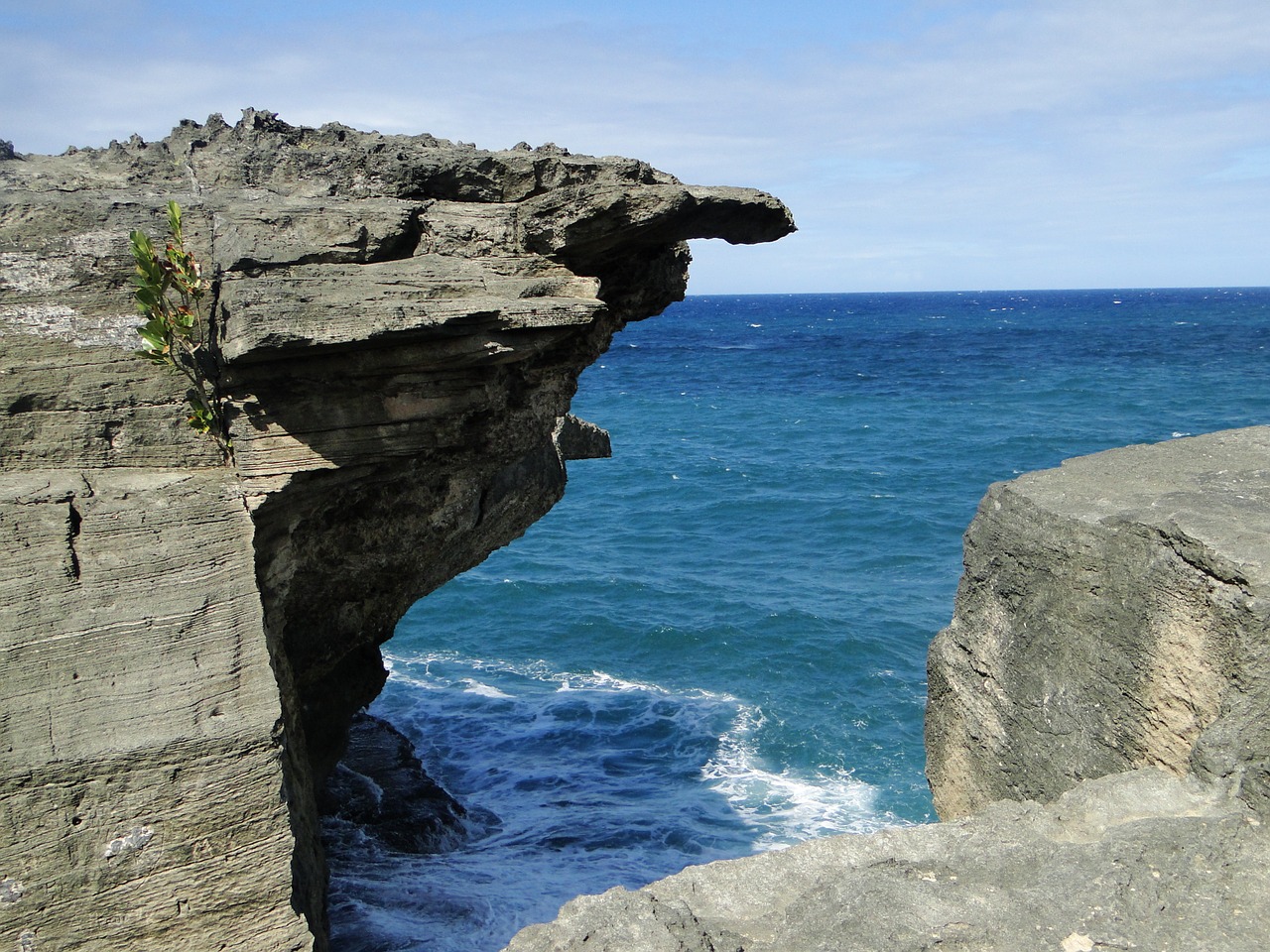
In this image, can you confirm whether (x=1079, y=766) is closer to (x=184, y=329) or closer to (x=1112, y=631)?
(x=1112, y=631)

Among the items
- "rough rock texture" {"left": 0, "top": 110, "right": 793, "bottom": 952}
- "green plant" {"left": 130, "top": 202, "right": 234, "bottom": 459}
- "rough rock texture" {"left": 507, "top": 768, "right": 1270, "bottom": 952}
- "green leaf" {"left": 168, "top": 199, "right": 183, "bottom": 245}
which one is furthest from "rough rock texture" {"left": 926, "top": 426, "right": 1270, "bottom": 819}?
"green leaf" {"left": 168, "top": 199, "right": 183, "bottom": 245}

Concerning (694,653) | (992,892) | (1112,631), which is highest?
(1112,631)

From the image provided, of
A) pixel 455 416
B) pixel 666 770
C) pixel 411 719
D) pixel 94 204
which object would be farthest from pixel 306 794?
pixel 411 719

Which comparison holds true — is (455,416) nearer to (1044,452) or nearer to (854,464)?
(854,464)

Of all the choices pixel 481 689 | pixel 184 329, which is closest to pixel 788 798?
pixel 481 689

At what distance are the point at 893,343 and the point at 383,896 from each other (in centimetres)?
7304

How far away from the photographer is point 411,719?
626 inches

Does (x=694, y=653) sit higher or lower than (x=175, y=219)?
lower

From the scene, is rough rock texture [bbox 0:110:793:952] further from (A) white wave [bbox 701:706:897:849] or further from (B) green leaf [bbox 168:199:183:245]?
(A) white wave [bbox 701:706:897:849]

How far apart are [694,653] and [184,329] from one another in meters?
12.8

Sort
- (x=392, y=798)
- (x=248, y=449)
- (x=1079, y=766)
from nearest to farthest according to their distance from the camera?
1. (x=1079, y=766)
2. (x=248, y=449)
3. (x=392, y=798)

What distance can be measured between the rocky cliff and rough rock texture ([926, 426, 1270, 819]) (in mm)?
13

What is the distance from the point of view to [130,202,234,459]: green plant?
6812 millimetres

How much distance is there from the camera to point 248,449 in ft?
22.4
